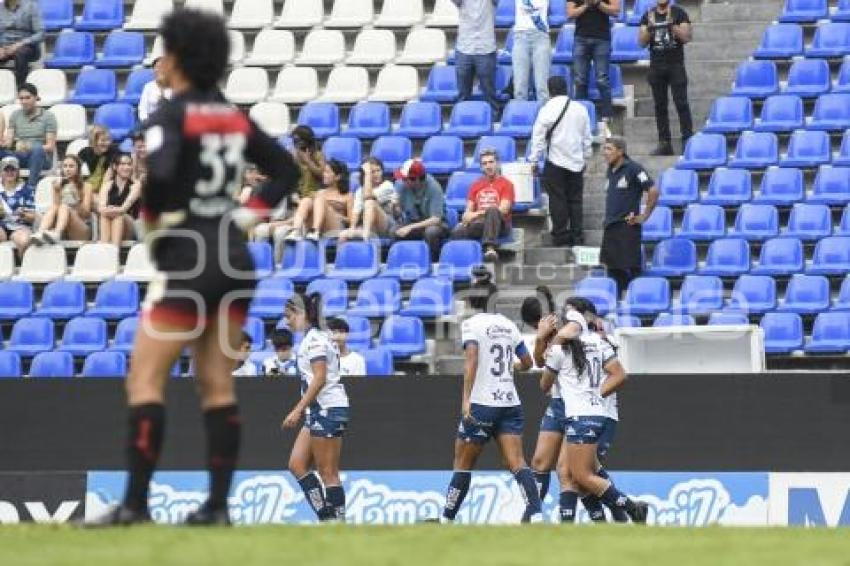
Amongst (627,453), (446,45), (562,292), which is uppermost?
(446,45)

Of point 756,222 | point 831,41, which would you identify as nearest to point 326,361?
point 756,222

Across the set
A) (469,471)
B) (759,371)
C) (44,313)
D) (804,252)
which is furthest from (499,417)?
(44,313)

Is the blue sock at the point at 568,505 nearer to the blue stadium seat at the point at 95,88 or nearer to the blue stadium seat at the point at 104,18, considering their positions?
the blue stadium seat at the point at 95,88

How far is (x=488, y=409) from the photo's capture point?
51.9ft

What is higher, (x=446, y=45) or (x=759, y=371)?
(x=446, y=45)

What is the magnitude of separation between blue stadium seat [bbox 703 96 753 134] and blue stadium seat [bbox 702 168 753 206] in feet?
3.29

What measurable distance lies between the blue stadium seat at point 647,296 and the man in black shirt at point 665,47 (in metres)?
2.99

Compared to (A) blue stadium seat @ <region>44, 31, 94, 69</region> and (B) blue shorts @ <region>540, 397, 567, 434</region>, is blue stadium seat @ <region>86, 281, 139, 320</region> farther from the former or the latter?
(B) blue shorts @ <region>540, 397, 567, 434</region>

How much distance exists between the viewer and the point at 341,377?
18125mm

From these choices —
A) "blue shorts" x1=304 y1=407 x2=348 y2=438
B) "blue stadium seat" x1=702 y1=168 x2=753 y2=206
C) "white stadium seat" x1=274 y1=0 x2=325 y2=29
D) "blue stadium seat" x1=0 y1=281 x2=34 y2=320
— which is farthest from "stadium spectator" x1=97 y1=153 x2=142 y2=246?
"blue stadium seat" x1=702 y1=168 x2=753 y2=206

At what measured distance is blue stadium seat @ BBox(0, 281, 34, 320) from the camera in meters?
20.9

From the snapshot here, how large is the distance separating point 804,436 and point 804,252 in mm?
3099

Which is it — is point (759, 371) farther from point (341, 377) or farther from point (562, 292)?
point (341, 377)

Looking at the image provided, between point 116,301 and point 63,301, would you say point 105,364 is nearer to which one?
point 116,301
